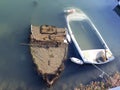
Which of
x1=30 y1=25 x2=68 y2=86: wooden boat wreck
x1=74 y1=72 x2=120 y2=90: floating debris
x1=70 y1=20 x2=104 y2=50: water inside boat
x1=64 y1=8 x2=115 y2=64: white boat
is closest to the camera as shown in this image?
x1=74 y1=72 x2=120 y2=90: floating debris

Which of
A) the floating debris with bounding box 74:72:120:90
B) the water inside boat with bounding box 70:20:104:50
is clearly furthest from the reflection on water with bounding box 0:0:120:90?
the water inside boat with bounding box 70:20:104:50

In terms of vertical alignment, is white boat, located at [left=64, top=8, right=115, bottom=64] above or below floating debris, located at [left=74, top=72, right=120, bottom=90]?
above

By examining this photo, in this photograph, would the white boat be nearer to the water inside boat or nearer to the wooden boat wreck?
the water inside boat

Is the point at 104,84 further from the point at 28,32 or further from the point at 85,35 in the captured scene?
the point at 28,32

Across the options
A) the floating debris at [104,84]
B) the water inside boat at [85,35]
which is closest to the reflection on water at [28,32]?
the floating debris at [104,84]

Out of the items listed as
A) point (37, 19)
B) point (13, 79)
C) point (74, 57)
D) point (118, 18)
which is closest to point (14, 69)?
point (13, 79)

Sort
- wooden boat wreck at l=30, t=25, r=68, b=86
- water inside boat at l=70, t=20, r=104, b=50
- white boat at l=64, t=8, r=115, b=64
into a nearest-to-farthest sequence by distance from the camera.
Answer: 1. wooden boat wreck at l=30, t=25, r=68, b=86
2. white boat at l=64, t=8, r=115, b=64
3. water inside boat at l=70, t=20, r=104, b=50

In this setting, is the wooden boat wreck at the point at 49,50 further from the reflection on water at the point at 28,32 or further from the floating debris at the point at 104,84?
the floating debris at the point at 104,84
